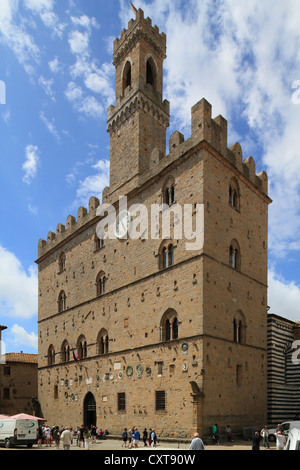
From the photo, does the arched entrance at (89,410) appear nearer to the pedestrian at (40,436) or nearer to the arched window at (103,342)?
the arched window at (103,342)

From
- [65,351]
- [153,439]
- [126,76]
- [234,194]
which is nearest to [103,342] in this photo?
[65,351]

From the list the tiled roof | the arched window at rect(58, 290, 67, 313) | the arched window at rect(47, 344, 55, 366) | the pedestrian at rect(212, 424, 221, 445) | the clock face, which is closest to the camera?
the pedestrian at rect(212, 424, 221, 445)

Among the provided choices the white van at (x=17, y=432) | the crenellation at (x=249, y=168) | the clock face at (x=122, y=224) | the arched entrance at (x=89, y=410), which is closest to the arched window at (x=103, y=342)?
the arched entrance at (x=89, y=410)

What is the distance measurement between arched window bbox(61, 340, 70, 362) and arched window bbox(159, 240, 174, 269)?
1220 centimetres

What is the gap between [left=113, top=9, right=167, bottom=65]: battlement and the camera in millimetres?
30031

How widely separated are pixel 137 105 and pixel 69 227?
35.2 ft

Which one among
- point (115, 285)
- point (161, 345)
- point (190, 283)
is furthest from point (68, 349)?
point (190, 283)

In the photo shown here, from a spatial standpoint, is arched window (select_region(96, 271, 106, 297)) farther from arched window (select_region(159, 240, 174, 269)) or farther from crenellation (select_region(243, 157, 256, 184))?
crenellation (select_region(243, 157, 256, 184))

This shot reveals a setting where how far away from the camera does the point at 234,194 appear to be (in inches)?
954

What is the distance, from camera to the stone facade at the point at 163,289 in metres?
20.4

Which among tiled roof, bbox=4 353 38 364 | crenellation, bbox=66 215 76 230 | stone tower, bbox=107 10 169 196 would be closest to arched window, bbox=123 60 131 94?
stone tower, bbox=107 10 169 196

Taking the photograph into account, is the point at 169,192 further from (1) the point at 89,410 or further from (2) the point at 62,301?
(1) the point at 89,410

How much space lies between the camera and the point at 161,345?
21703 millimetres

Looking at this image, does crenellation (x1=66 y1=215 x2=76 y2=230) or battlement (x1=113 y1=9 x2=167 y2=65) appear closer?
battlement (x1=113 y1=9 x2=167 y2=65)
